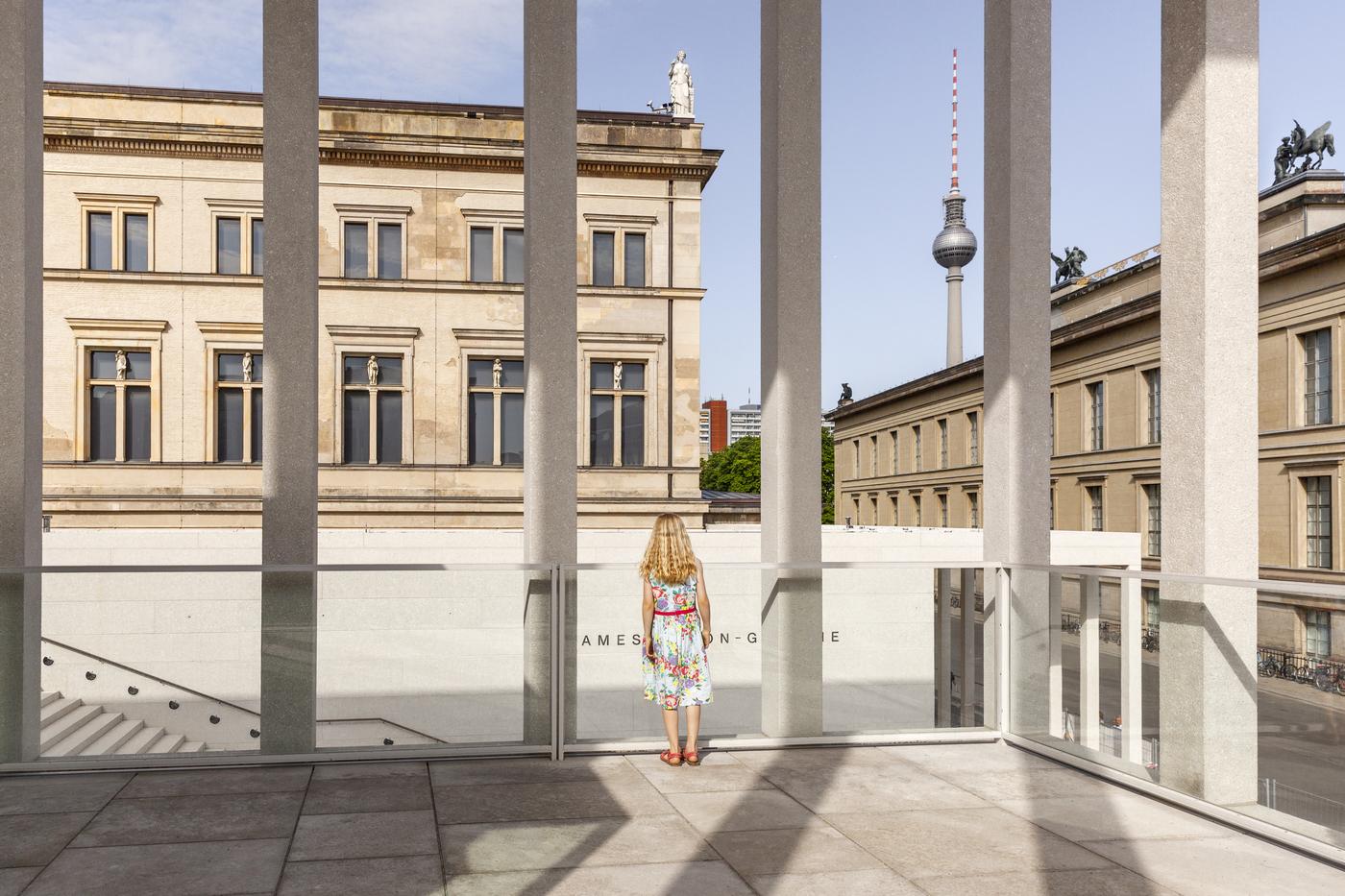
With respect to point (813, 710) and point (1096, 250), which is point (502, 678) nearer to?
point (813, 710)

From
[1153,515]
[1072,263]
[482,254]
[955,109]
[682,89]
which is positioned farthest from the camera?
[955,109]

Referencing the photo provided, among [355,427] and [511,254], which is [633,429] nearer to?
[511,254]

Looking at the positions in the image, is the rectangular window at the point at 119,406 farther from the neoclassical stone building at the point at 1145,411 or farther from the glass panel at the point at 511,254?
the neoclassical stone building at the point at 1145,411

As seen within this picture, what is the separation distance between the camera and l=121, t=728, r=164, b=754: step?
7.59 meters

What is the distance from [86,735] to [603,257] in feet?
85.2

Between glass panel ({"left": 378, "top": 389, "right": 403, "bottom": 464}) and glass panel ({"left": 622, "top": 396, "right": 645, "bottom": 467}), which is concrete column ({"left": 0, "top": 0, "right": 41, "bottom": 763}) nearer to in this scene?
glass panel ({"left": 378, "top": 389, "right": 403, "bottom": 464})

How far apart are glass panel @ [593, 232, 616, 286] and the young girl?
24.9 metres

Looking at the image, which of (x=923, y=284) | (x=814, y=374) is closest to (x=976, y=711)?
(x=814, y=374)

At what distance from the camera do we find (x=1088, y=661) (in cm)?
802

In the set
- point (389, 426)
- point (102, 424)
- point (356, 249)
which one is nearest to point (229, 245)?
point (356, 249)

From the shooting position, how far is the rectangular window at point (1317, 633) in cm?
591

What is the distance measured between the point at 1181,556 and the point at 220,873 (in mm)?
6171

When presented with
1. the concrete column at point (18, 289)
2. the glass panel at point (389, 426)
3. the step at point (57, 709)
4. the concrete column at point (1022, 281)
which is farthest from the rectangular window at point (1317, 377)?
the step at point (57, 709)

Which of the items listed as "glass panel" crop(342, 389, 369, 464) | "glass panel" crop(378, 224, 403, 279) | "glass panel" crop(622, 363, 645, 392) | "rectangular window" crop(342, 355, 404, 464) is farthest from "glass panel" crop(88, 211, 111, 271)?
"glass panel" crop(622, 363, 645, 392)
